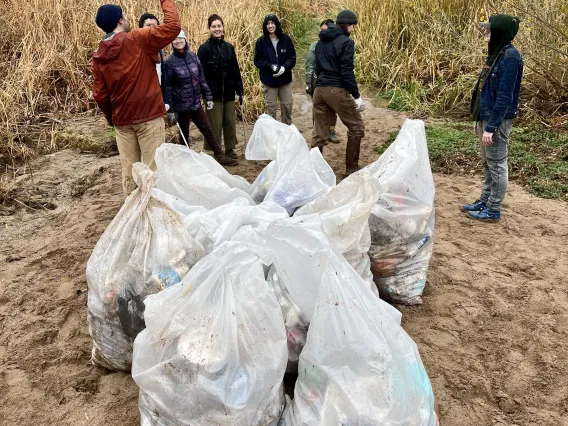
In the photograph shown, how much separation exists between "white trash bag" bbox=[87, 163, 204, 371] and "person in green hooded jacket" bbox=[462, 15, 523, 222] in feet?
8.05

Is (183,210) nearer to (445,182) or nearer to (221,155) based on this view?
(221,155)

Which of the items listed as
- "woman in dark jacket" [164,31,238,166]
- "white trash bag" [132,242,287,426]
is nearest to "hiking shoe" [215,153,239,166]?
"woman in dark jacket" [164,31,238,166]

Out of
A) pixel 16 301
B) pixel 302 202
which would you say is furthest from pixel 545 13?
pixel 16 301

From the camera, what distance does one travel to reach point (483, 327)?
2789 mm

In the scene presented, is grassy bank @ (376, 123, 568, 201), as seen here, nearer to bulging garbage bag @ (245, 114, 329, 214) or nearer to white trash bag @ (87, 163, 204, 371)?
bulging garbage bag @ (245, 114, 329, 214)

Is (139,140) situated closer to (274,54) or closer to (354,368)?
(274,54)

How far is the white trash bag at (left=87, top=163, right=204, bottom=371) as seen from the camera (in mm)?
2268

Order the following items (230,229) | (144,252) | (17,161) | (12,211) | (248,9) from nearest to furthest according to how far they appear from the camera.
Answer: (144,252), (230,229), (12,211), (17,161), (248,9)

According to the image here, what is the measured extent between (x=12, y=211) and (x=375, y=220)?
317cm

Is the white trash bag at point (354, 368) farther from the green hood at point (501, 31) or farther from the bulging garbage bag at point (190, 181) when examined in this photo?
the green hood at point (501, 31)

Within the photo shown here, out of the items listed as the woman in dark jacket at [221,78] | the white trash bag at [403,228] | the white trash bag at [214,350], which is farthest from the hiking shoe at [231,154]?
the white trash bag at [214,350]

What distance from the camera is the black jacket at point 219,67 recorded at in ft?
16.4

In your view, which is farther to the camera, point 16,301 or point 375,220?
point 16,301

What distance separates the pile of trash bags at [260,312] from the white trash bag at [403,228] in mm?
11
